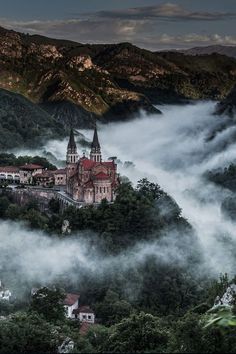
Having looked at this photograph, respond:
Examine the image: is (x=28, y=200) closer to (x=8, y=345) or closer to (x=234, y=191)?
(x=234, y=191)

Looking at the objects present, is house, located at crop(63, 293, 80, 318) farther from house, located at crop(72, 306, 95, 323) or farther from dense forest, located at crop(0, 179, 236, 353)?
dense forest, located at crop(0, 179, 236, 353)

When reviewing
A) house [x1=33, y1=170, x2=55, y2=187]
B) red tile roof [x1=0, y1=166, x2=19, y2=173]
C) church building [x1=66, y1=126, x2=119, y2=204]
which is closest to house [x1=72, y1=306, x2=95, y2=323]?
church building [x1=66, y1=126, x2=119, y2=204]

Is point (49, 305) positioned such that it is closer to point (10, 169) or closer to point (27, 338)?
point (27, 338)

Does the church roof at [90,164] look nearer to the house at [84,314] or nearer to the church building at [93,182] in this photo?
the church building at [93,182]

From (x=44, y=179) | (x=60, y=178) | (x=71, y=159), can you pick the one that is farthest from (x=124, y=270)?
(x=44, y=179)

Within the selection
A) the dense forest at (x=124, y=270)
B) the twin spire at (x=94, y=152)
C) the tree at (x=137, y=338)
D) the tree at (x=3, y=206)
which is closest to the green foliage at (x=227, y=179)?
the dense forest at (x=124, y=270)
